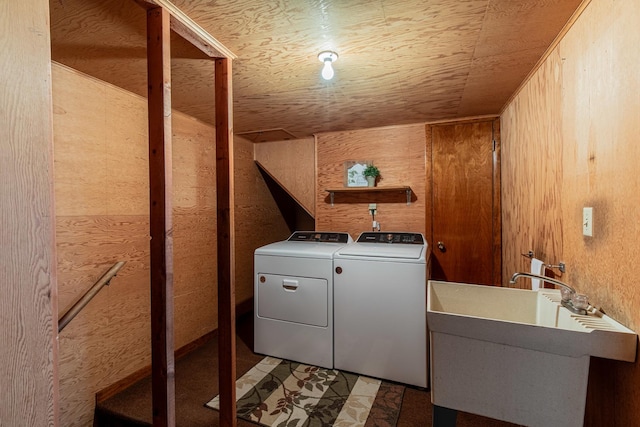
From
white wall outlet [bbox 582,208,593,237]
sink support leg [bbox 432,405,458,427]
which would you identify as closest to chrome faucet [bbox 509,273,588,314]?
white wall outlet [bbox 582,208,593,237]

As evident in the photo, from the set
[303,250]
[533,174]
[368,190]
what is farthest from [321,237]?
[533,174]

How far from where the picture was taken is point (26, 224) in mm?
787

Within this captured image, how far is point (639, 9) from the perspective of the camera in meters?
0.87

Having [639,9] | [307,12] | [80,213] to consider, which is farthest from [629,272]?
[80,213]

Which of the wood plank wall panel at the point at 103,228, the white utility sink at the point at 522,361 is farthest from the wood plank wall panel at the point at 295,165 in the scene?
the white utility sink at the point at 522,361

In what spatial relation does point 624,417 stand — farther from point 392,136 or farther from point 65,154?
point 65,154

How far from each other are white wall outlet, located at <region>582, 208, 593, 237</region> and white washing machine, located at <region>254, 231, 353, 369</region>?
1495 mm

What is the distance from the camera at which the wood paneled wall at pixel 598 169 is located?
92cm

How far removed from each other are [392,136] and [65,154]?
259 cm

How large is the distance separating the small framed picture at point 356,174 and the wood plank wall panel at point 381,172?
0.06 metres

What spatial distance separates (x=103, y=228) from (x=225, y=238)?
0.91 metres

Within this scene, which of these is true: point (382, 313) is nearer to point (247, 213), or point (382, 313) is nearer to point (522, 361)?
point (522, 361)

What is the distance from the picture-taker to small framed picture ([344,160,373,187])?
3.03 m

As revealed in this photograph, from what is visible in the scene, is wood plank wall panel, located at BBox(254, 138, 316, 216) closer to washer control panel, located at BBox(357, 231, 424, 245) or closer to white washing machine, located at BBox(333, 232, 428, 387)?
washer control panel, located at BBox(357, 231, 424, 245)
